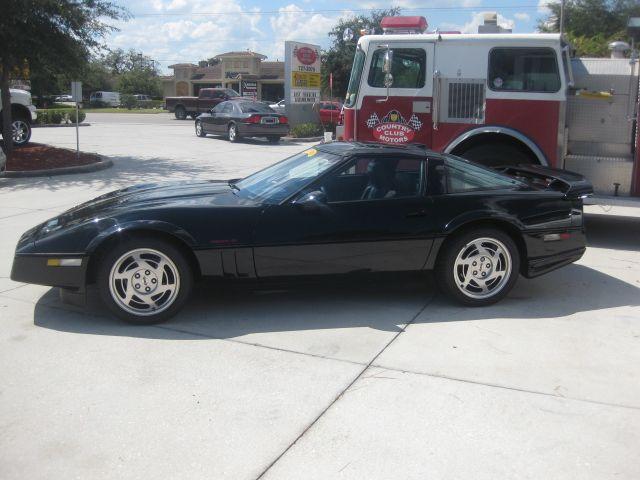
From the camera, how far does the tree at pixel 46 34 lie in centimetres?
1366

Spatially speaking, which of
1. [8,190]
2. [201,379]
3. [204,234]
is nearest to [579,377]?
[201,379]

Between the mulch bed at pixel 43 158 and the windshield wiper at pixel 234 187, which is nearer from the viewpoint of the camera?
the windshield wiper at pixel 234 187

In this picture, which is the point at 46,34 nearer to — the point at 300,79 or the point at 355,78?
the point at 355,78

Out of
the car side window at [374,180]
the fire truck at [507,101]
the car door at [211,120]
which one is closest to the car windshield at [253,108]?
the car door at [211,120]

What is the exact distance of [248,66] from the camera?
7575 centimetres

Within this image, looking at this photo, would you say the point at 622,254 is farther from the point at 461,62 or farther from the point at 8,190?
the point at 8,190

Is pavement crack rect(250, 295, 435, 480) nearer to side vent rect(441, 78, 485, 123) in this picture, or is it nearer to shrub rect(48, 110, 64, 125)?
side vent rect(441, 78, 485, 123)

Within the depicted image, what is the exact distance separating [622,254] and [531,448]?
5.02 metres

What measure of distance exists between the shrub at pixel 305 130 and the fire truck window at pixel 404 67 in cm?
1875

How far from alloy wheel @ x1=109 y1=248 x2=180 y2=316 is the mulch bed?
10.4 m

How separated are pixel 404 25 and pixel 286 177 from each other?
4039 millimetres

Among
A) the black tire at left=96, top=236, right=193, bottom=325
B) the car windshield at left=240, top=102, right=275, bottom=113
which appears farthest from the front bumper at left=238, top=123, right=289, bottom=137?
the black tire at left=96, top=236, right=193, bottom=325

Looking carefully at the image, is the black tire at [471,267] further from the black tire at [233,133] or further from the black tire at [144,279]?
the black tire at [233,133]

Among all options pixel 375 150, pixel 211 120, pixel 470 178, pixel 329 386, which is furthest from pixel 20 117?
pixel 329 386
